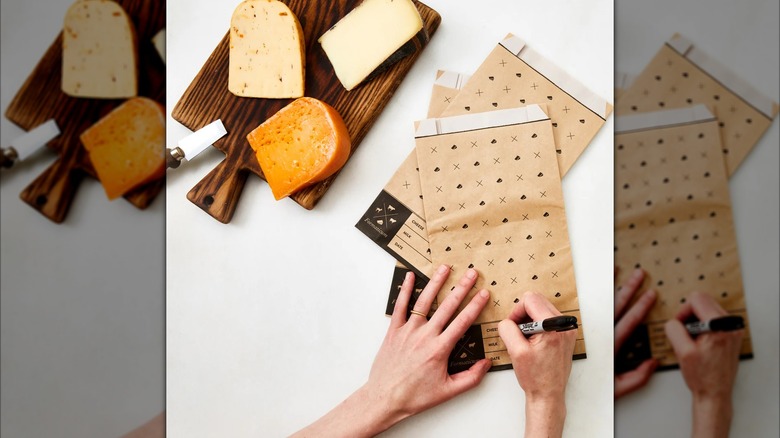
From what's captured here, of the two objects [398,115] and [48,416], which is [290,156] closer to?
[398,115]

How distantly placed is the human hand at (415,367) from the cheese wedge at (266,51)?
1.15ft

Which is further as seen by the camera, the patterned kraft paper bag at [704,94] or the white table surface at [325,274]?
the white table surface at [325,274]

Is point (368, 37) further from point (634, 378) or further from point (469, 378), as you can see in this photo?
point (634, 378)

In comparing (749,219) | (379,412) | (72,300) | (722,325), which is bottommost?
(379,412)

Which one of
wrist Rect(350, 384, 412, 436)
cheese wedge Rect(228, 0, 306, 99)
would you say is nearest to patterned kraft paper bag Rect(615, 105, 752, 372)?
wrist Rect(350, 384, 412, 436)

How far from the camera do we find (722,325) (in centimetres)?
66

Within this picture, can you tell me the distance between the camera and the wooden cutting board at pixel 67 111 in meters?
0.15

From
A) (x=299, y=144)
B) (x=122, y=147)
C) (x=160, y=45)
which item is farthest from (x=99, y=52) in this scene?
(x=299, y=144)

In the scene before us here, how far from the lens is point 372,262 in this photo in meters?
0.90

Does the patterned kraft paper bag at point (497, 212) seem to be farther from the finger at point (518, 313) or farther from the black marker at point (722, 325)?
the black marker at point (722, 325)

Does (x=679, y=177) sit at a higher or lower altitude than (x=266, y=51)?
lower

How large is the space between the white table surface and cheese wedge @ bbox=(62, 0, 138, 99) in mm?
711

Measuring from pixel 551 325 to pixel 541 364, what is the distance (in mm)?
84

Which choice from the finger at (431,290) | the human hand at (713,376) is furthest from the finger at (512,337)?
the human hand at (713,376)
